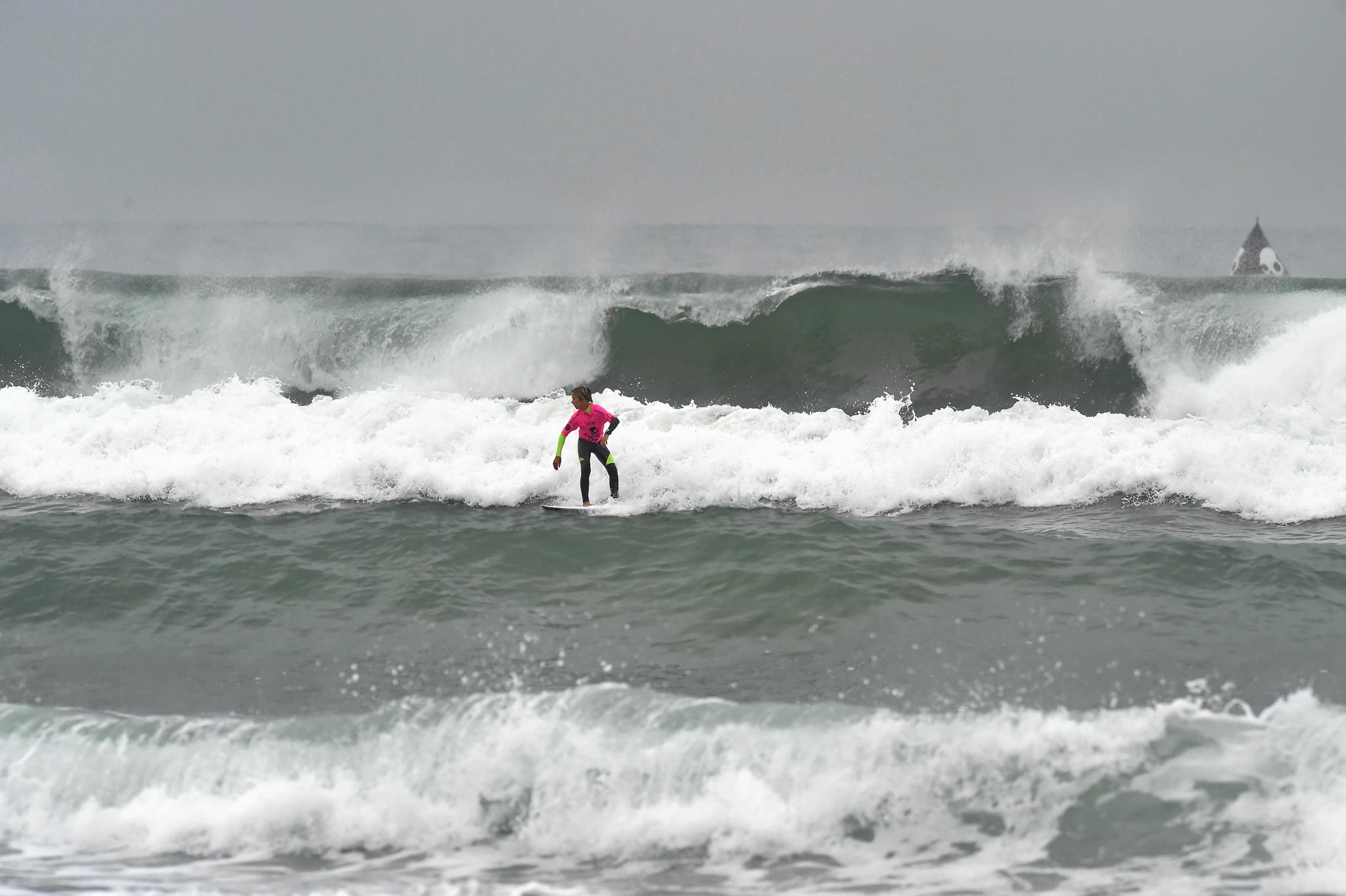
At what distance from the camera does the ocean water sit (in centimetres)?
574

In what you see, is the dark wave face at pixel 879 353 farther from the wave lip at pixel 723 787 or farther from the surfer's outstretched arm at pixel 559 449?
the wave lip at pixel 723 787

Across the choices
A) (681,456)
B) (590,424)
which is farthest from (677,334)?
(590,424)

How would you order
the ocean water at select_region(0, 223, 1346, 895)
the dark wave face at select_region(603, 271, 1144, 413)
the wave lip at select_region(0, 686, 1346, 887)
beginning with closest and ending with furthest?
the wave lip at select_region(0, 686, 1346, 887) → the ocean water at select_region(0, 223, 1346, 895) → the dark wave face at select_region(603, 271, 1144, 413)

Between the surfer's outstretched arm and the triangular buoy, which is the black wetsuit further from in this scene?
the triangular buoy

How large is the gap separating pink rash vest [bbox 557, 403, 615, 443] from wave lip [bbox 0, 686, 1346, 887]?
199 inches

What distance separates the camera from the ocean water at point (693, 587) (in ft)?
18.8

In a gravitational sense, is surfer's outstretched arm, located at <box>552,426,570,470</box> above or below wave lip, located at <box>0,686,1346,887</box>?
above

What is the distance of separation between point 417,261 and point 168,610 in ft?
81.1

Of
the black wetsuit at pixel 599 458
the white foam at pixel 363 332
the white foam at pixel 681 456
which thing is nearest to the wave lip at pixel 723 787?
the black wetsuit at pixel 599 458

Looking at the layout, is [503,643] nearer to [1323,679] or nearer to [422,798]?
[422,798]

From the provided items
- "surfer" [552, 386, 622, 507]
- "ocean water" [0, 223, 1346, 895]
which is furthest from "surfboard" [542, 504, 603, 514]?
"ocean water" [0, 223, 1346, 895]

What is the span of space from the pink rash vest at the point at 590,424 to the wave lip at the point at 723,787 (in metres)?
5.06

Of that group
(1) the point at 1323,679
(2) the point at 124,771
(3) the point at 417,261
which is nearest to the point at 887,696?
(1) the point at 1323,679

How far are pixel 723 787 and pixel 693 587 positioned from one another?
315cm
